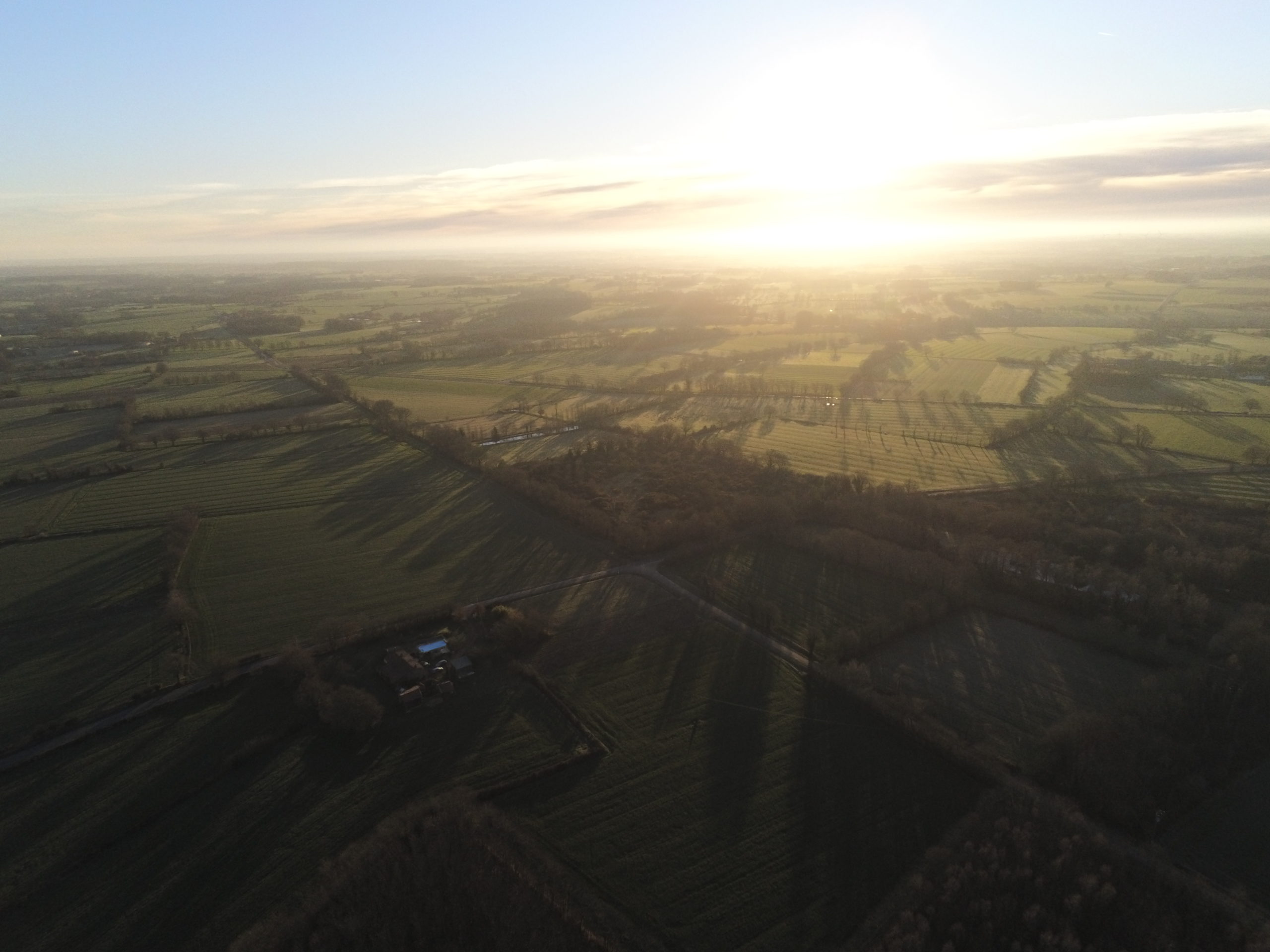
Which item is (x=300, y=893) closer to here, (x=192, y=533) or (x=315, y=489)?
(x=192, y=533)

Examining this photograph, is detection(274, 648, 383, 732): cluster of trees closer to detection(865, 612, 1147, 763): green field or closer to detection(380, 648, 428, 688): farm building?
detection(380, 648, 428, 688): farm building

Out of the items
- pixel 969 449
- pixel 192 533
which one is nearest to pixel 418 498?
pixel 192 533

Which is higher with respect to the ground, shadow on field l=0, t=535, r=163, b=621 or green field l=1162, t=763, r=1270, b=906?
shadow on field l=0, t=535, r=163, b=621

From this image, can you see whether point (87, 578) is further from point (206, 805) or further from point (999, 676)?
point (999, 676)

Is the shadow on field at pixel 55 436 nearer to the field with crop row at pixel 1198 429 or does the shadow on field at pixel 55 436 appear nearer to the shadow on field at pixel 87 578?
the shadow on field at pixel 87 578

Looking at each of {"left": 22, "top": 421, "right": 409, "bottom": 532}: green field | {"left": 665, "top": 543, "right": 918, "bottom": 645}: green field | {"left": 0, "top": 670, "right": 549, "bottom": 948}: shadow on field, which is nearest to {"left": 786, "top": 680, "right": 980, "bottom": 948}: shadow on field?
{"left": 665, "top": 543, "right": 918, "bottom": 645}: green field

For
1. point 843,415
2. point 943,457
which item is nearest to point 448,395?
point 843,415
